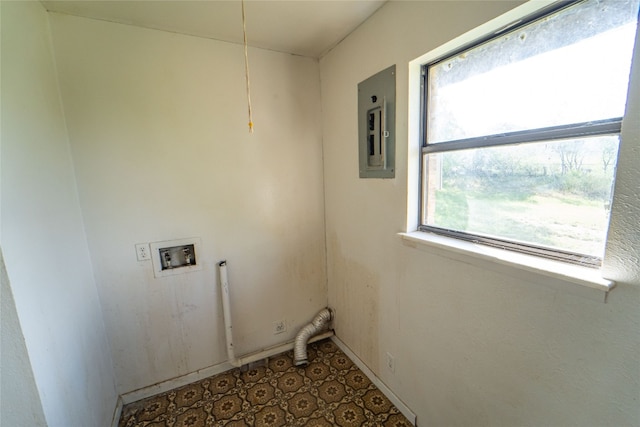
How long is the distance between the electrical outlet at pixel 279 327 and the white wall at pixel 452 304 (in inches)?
19.0

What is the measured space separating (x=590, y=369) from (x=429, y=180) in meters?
0.93

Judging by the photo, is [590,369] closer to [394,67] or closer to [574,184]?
[574,184]

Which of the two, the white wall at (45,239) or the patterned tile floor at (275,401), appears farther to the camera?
the patterned tile floor at (275,401)

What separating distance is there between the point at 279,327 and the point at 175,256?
0.99 metres

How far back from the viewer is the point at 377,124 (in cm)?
154

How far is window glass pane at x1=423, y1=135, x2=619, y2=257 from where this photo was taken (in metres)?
0.83

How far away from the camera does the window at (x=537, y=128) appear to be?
0.80 metres

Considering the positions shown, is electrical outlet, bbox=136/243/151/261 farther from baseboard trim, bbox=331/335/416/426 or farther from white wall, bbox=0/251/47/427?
baseboard trim, bbox=331/335/416/426

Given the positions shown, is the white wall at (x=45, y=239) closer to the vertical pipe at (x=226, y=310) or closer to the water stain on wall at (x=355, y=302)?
the vertical pipe at (x=226, y=310)

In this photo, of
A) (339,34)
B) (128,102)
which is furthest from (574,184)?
(128,102)

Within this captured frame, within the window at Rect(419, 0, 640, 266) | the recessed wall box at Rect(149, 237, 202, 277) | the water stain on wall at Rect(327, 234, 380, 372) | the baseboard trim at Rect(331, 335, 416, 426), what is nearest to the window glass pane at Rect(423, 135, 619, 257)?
the window at Rect(419, 0, 640, 266)

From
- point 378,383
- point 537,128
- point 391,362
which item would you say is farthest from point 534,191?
point 378,383

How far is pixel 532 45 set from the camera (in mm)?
956

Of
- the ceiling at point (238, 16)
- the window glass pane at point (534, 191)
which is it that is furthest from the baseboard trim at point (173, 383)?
the ceiling at point (238, 16)
